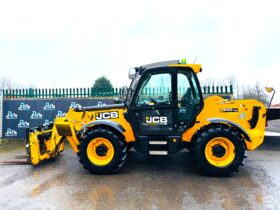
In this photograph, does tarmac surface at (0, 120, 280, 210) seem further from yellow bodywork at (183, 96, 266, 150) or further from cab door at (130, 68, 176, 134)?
cab door at (130, 68, 176, 134)

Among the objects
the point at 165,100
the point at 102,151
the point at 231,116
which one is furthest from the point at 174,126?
the point at 102,151

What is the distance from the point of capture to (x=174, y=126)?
664 centimetres

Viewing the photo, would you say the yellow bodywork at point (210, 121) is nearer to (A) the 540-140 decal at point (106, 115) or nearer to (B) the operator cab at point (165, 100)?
(A) the 540-140 decal at point (106, 115)

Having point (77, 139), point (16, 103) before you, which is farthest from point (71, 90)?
point (77, 139)

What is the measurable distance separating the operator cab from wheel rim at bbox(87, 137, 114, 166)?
0.71 metres

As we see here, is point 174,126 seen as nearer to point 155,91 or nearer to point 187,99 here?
point 187,99

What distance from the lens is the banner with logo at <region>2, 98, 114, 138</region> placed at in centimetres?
1197

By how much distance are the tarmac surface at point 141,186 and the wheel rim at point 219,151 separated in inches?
14.4

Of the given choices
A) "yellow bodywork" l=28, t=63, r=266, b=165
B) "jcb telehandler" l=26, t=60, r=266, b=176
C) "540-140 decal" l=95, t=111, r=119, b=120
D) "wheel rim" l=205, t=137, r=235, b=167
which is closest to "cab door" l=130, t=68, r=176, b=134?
"jcb telehandler" l=26, t=60, r=266, b=176

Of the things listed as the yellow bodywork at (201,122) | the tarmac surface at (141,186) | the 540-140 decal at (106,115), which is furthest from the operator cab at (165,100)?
the tarmac surface at (141,186)

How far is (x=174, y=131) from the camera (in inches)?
262

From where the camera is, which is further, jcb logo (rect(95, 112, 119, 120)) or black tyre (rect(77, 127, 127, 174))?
jcb logo (rect(95, 112, 119, 120))

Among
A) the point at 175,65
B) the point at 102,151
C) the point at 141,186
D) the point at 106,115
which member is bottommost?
the point at 141,186

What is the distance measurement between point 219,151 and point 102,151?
254cm
